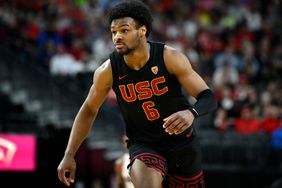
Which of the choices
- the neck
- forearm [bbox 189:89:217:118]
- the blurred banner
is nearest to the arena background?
the blurred banner

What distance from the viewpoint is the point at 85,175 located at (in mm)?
13852

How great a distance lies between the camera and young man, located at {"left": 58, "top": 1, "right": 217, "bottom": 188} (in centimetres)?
630

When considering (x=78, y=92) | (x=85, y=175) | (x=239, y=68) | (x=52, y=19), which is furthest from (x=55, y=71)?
(x=239, y=68)

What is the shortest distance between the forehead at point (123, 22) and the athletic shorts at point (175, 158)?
3.57ft

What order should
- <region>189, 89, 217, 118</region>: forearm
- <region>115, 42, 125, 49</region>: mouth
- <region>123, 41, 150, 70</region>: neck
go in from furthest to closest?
<region>123, 41, 150, 70</region>: neck → <region>115, 42, 125, 49</region>: mouth → <region>189, 89, 217, 118</region>: forearm

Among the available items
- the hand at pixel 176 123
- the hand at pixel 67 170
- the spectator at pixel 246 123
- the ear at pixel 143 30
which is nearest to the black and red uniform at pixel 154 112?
the ear at pixel 143 30

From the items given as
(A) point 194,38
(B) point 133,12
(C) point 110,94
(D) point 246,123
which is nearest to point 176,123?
(B) point 133,12

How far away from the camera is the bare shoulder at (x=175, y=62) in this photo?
6.29m

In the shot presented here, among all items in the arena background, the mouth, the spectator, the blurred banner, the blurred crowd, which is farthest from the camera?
the blurred crowd

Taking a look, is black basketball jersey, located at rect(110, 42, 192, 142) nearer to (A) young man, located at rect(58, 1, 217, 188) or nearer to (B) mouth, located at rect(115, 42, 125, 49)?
(A) young man, located at rect(58, 1, 217, 188)

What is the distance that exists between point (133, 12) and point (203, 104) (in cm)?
105

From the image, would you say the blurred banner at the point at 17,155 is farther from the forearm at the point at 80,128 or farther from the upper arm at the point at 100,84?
the upper arm at the point at 100,84

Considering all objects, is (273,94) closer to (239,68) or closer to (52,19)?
(239,68)

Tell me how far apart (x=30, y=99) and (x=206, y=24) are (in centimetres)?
492
